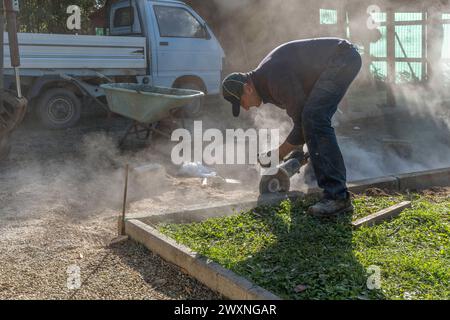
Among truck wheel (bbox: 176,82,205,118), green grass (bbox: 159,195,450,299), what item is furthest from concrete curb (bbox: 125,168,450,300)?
truck wheel (bbox: 176,82,205,118)

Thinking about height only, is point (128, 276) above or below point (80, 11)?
below

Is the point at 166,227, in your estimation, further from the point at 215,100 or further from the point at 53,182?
the point at 215,100

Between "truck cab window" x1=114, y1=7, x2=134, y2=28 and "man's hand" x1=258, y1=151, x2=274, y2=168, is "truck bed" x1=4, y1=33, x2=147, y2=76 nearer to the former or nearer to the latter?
"truck cab window" x1=114, y1=7, x2=134, y2=28

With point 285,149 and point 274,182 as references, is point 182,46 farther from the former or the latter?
point 285,149

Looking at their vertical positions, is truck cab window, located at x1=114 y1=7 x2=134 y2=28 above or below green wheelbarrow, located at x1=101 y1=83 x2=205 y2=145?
above

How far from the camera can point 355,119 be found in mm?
11906

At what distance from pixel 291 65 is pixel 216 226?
5.13 feet

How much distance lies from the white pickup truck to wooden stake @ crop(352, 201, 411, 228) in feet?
20.9

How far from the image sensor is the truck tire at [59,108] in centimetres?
945

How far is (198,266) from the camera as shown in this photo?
369 centimetres

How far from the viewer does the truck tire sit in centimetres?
945

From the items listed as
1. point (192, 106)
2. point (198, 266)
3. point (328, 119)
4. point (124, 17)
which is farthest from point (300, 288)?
point (124, 17)

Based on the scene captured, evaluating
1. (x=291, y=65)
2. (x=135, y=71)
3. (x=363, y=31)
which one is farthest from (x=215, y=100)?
(x=291, y=65)

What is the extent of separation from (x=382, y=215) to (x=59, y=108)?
6.72 meters
